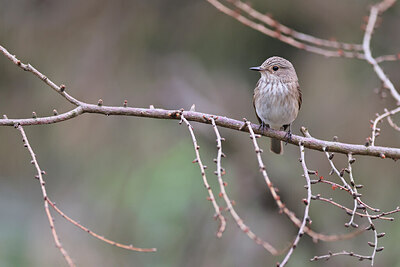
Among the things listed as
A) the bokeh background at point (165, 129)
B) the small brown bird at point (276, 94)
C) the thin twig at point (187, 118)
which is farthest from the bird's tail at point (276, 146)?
the thin twig at point (187, 118)

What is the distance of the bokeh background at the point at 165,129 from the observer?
5879 millimetres

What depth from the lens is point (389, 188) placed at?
19.1 ft

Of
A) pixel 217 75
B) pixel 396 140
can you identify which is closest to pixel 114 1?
pixel 217 75

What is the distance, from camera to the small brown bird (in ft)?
14.6

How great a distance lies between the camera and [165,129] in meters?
6.46

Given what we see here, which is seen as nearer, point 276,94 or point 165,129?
point 276,94

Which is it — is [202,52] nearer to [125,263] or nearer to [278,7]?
[278,7]

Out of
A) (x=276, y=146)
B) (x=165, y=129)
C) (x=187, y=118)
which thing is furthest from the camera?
(x=165, y=129)

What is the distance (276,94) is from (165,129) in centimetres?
226

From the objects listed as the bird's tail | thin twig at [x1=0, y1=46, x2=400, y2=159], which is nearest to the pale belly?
the bird's tail

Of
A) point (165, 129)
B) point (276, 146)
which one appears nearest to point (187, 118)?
point (276, 146)

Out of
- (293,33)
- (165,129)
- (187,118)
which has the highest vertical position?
(165,129)

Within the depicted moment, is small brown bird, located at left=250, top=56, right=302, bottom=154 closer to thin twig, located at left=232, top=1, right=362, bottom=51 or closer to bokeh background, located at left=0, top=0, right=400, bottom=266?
bokeh background, located at left=0, top=0, right=400, bottom=266

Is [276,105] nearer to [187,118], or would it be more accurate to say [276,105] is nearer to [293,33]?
[187,118]
